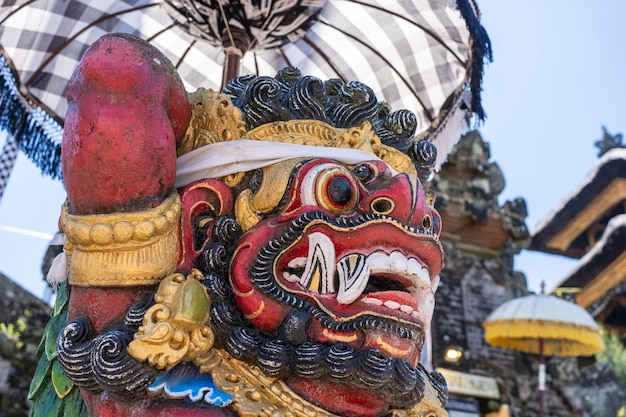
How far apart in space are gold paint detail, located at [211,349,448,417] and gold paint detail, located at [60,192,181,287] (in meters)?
0.23

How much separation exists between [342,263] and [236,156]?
335 mm

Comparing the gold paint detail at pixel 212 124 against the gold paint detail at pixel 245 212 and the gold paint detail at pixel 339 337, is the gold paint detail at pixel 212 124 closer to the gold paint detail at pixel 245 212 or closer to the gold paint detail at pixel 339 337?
the gold paint detail at pixel 245 212

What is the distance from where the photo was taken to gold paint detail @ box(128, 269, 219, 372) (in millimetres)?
1193

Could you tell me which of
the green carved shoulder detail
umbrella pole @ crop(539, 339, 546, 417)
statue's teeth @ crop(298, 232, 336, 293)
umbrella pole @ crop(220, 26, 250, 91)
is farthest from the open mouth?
umbrella pole @ crop(539, 339, 546, 417)

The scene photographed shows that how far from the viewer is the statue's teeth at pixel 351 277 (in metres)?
1.28

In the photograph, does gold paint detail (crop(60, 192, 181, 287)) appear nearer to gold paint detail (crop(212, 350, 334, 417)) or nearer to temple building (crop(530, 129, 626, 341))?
gold paint detail (crop(212, 350, 334, 417))

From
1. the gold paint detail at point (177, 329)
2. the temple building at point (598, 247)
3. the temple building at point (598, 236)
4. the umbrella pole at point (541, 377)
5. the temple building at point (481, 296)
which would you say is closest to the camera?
the gold paint detail at point (177, 329)

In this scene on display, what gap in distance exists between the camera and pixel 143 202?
4.15ft

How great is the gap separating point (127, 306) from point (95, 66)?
1.56 feet

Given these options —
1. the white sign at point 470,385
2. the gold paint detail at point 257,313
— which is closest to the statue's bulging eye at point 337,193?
the gold paint detail at point 257,313

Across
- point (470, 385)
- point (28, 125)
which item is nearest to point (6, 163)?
point (28, 125)

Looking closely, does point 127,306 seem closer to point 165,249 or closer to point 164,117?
point 165,249

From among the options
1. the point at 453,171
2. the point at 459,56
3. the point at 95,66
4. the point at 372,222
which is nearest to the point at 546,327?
the point at 453,171

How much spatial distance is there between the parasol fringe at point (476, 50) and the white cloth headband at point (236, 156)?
3.55ft
